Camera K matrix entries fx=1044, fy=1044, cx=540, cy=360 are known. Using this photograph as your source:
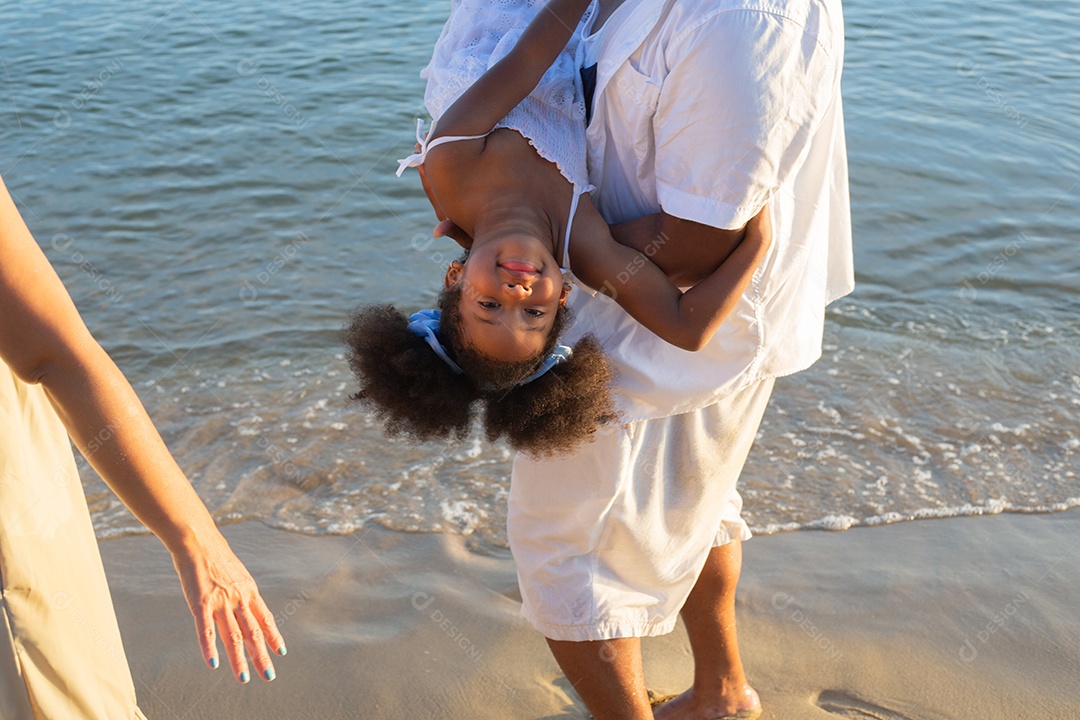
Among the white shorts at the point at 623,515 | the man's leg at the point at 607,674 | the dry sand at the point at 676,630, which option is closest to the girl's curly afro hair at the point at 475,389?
the white shorts at the point at 623,515

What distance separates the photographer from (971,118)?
7137 millimetres

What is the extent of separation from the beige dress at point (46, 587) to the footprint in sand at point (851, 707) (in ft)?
5.68

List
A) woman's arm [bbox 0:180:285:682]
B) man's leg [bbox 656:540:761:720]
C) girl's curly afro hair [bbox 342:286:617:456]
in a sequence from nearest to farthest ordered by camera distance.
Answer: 1. woman's arm [bbox 0:180:285:682]
2. girl's curly afro hair [bbox 342:286:617:456]
3. man's leg [bbox 656:540:761:720]

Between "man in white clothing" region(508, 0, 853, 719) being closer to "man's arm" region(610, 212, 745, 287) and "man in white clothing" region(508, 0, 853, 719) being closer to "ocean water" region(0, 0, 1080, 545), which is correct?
"man's arm" region(610, 212, 745, 287)

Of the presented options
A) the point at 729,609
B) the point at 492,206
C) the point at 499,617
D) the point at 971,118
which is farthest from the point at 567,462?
the point at 971,118

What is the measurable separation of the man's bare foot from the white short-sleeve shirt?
0.89 meters

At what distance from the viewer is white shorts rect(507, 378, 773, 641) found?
207cm

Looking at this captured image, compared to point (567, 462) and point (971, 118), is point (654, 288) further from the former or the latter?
point (971, 118)

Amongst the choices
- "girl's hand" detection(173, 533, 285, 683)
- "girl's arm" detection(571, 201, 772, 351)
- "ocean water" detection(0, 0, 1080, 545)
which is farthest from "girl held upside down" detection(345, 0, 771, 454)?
"ocean water" detection(0, 0, 1080, 545)

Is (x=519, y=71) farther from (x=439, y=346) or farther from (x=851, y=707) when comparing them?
(x=851, y=707)

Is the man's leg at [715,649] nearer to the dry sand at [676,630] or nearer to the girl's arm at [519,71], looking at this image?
the dry sand at [676,630]

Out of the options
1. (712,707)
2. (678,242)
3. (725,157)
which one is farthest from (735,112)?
(712,707)

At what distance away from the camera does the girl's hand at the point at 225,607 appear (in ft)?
4.55

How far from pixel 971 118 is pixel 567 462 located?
613 cm
